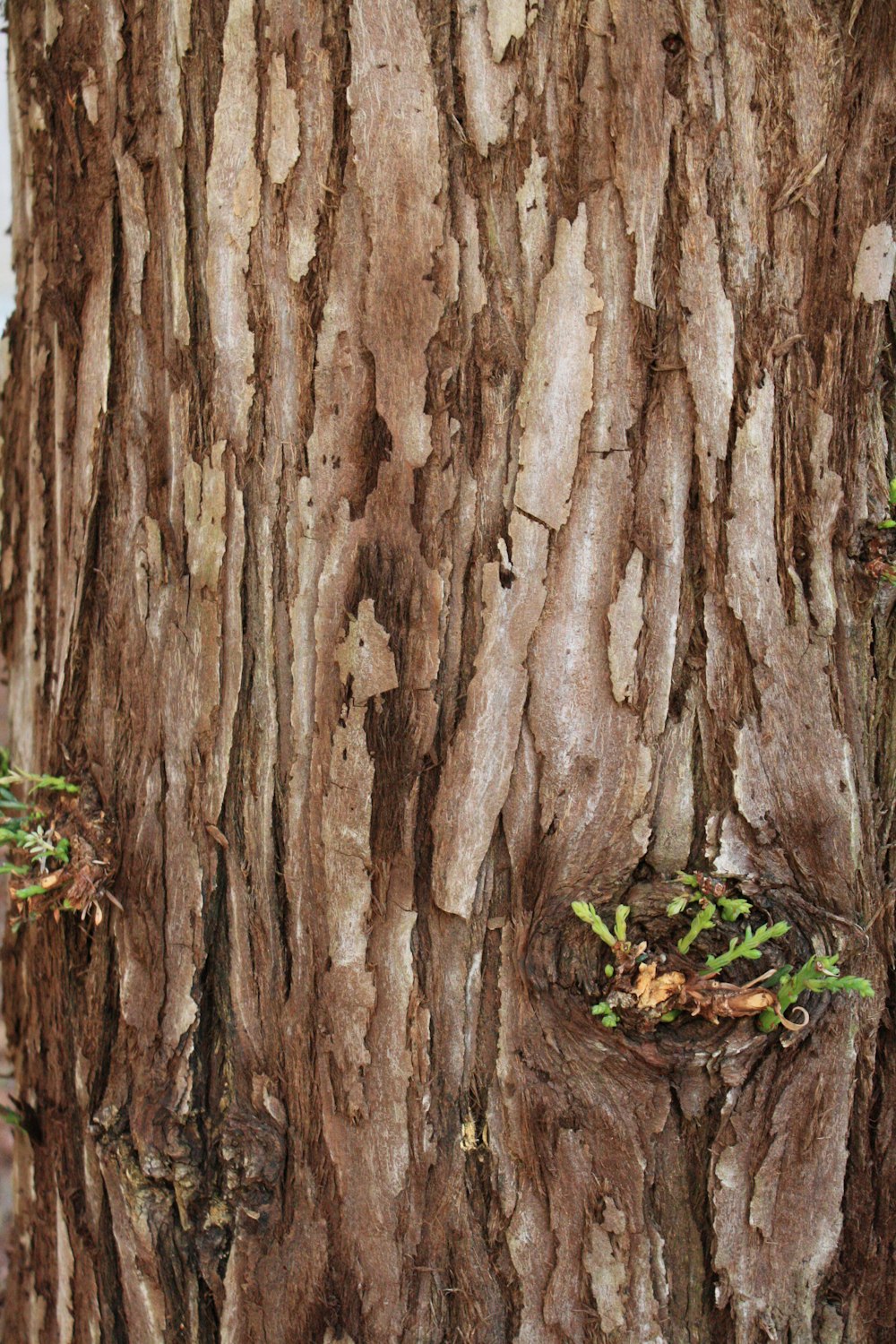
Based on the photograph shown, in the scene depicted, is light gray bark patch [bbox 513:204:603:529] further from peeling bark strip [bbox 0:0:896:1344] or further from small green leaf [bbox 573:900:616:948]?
small green leaf [bbox 573:900:616:948]

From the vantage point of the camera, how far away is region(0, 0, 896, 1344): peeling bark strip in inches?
48.2

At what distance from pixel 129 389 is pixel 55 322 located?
0.23 m

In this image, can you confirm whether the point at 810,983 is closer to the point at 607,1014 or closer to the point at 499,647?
the point at 607,1014

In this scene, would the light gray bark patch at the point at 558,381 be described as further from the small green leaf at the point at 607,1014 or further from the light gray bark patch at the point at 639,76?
the small green leaf at the point at 607,1014

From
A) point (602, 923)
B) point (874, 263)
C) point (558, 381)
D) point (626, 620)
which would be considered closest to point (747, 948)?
point (602, 923)

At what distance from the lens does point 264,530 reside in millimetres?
1293

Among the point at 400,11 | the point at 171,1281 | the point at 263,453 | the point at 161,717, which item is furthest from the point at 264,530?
the point at 171,1281

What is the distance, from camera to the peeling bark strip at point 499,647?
4.02 ft

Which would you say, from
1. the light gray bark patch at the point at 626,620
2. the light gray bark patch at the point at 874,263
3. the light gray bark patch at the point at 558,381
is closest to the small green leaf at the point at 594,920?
the light gray bark patch at the point at 626,620

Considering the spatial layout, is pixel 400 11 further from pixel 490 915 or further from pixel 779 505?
pixel 490 915

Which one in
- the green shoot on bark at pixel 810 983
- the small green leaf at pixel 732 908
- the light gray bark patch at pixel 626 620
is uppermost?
the light gray bark patch at pixel 626 620

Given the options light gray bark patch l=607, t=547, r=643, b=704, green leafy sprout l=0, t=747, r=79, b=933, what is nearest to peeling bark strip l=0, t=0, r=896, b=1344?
light gray bark patch l=607, t=547, r=643, b=704

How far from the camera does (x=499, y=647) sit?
124cm

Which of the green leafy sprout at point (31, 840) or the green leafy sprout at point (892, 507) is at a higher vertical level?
the green leafy sprout at point (892, 507)
